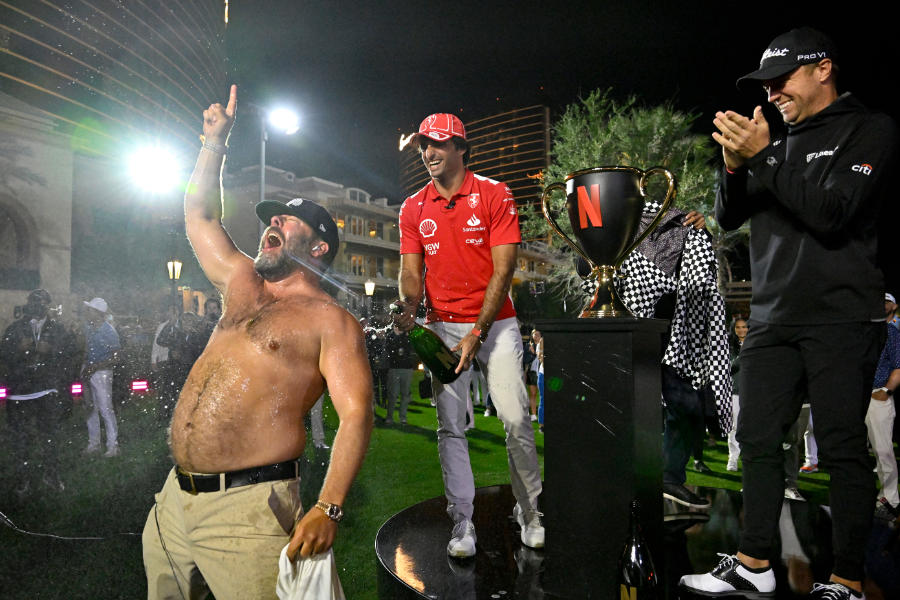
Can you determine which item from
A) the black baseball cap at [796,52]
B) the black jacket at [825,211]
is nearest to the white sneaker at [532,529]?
the black jacket at [825,211]

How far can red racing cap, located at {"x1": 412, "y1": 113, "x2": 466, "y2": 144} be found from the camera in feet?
9.40

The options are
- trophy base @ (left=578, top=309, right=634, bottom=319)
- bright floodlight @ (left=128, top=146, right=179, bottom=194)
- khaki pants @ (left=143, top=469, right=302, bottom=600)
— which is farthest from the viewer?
bright floodlight @ (left=128, top=146, right=179, bottom=194)

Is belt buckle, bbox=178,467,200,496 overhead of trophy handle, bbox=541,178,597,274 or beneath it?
beneath

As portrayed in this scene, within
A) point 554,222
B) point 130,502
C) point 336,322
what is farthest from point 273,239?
point 130,502

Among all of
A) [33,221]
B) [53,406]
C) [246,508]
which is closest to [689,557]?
[246,508]

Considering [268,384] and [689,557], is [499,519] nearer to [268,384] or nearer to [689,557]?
[689,557]

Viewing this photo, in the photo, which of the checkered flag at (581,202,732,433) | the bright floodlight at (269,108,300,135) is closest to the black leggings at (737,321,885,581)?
the checkered flag at (581,202,732,433)

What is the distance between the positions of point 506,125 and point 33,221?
8337 centimetres

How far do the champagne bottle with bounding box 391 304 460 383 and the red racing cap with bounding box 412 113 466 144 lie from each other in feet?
3.57

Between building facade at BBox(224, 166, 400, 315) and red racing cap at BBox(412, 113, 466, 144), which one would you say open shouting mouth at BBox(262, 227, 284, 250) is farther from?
building facade at BBox(224, 166, 400, 315)

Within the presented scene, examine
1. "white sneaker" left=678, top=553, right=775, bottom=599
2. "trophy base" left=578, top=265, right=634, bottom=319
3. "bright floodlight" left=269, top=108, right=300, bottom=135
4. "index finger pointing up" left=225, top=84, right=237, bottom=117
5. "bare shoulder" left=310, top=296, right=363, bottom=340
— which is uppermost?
"bright floodlight" left=269, top=108, right=300, bottom=135

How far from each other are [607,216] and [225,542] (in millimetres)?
1847

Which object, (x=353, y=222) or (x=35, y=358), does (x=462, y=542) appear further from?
(x=353, y=222)

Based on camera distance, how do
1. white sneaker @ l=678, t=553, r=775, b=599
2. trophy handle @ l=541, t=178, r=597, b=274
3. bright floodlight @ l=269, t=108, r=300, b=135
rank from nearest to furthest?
1. white sneaker @ l=678, t=553, r=775, b=599
2. trophy handle @ l=541, t=178, r=597, b=274
3. bright floodlight @ l=269, t=108, r=300, b=135
